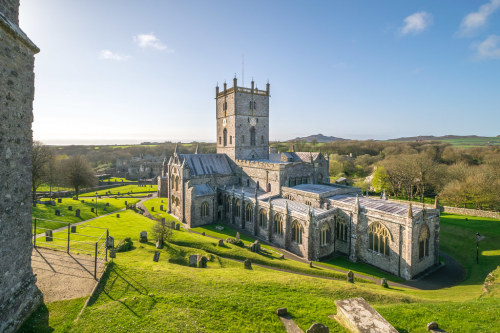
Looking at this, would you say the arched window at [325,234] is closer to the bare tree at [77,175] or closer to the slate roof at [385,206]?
the slate roof at [385,206]

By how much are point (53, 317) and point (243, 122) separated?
33.6 metres

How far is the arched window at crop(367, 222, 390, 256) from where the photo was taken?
2305 centimetres

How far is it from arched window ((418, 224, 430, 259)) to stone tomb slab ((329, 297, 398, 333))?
15494mm

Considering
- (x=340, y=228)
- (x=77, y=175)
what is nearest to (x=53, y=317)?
(x=340, y=228)

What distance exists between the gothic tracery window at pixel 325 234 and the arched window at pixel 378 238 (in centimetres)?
373

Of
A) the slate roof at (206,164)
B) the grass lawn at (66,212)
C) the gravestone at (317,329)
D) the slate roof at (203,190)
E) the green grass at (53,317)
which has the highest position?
the slate roof at (206,164)

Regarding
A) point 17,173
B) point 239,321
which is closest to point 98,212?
point 17,173

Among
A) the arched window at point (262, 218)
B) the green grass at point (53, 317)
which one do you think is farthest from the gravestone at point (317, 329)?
the arched window at point (262, 218)

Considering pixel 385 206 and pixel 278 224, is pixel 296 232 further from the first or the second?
pixel 385 206

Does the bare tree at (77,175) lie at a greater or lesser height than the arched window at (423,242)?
greater

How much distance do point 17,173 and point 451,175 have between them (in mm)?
59928

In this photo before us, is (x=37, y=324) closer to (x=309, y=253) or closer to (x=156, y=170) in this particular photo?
(x=309, y=253)

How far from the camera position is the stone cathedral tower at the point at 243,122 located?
3972 cm

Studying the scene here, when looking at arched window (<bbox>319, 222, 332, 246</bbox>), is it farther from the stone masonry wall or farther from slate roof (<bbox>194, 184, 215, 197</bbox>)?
the stone masonry wall
